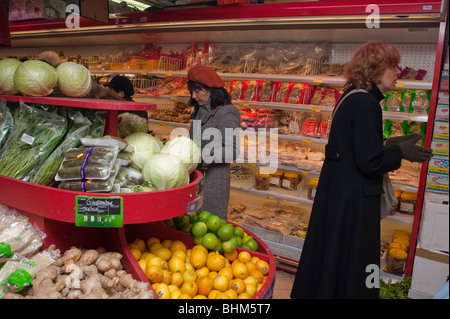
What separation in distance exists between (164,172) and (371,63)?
1.36 metres

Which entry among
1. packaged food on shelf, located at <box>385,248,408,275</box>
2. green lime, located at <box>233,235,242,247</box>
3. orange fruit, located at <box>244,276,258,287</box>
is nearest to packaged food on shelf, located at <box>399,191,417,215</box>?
packaged food on shelf, located at <box>385,248,408,275</box>

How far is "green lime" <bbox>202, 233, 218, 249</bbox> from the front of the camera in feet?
6.12

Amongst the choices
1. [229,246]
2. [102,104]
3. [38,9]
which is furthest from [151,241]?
[38,9]

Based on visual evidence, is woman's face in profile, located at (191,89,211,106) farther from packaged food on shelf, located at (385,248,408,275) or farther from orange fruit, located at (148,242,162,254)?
packaged food on shelf, located at (385,248,408,275)

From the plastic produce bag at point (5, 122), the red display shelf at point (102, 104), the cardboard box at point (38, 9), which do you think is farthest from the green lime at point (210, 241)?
the cardboard box at point (38, 9)

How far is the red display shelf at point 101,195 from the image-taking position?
142 cm

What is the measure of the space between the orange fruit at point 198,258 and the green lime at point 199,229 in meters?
0.11

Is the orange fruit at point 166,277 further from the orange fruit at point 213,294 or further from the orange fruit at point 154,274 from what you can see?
the orange fruit at point 213,294

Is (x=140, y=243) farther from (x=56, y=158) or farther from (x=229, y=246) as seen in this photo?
(x=56, y=158)

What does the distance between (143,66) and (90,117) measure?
3.25 m

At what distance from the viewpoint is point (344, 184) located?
84.6 inches

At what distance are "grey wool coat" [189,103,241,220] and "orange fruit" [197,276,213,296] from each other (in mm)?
1120
